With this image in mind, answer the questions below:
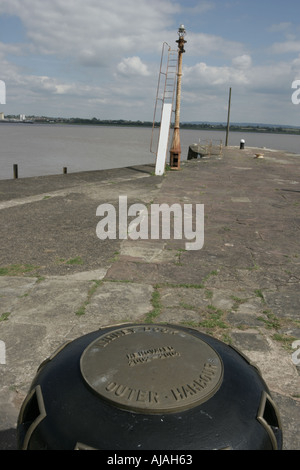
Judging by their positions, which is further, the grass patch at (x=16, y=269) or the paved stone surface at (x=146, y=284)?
the grass patch at (x=16, y=269)

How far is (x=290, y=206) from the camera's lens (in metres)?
9.94

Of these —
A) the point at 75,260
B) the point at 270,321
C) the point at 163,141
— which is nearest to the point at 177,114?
the point at 163,141

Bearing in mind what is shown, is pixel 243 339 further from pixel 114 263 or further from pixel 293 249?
pixel 293 249

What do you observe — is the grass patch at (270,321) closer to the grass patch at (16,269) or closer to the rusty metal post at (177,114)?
the grass patch at (16,269)

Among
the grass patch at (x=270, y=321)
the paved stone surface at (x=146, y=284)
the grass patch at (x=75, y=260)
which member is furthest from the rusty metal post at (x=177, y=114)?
the grass patch at (x=270, y=321)

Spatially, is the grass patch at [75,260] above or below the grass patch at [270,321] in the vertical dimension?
above

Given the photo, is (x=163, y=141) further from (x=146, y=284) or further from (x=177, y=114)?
(x=146, y=284)

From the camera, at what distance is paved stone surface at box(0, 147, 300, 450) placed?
132 inches

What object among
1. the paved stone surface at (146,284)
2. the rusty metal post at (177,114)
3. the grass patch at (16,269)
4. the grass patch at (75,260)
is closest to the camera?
the paved stone surface at (146,284)

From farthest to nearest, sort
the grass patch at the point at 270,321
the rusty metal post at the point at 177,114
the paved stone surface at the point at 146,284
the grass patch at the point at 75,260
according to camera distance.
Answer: the rusty metal post at the point at 177,114, the grass patch at the point at 75,260, the grass patch at the point at 270,321, the paved stone surface at the point at 146,284

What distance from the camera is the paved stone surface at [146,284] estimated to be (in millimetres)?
3359

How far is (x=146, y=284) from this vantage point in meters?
4.96

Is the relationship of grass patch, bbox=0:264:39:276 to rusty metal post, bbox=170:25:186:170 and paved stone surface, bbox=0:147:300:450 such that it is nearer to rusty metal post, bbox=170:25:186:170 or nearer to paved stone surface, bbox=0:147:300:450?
paved stone surface, bbox=0:147:300:450
